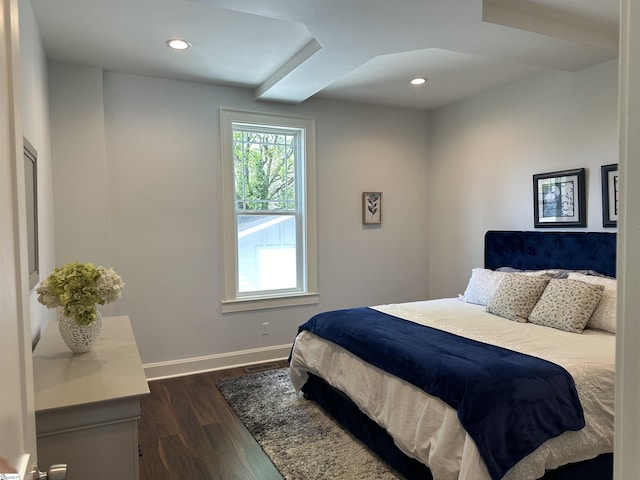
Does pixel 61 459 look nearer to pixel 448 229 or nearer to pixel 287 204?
pixel 287 204

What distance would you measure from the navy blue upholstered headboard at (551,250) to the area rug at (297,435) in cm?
218

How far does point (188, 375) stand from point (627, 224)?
12.8ft

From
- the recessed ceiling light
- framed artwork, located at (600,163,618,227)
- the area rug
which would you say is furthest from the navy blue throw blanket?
the recessed ceiling light

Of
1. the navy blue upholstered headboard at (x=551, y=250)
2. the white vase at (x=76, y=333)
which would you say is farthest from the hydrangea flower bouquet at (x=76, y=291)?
the navy blue upholstered headboard at (x=551, y=250)

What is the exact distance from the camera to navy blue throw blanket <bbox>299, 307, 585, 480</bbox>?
70.3 inches

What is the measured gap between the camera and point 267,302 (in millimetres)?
4242

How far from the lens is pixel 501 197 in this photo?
13.6ft

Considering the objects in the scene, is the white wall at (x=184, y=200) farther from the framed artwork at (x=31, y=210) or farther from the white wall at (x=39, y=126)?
the framed artwork at (x=31, y=210)

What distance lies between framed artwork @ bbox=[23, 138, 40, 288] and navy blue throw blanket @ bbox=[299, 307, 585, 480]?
1876 mm

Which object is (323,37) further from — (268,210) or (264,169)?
(268,210)

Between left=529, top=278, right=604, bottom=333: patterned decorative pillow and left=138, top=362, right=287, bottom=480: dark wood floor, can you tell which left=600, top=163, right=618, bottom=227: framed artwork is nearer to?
left=529, top=278, right=604, bottom=333: patterned decorative pillow

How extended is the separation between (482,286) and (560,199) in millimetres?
968

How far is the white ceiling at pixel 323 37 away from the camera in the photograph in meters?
2.36

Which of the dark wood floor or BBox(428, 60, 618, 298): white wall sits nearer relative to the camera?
the dark wood floor
